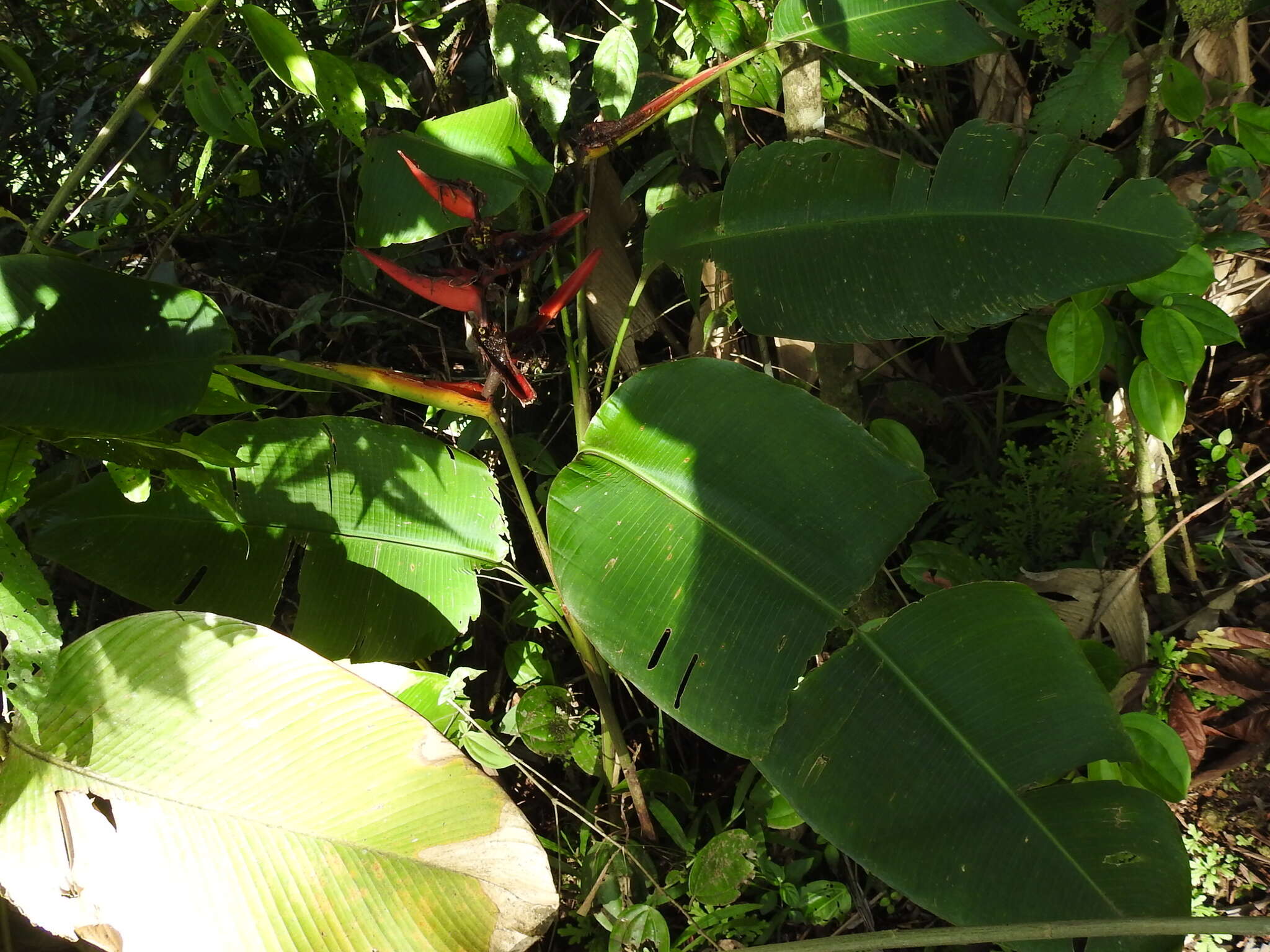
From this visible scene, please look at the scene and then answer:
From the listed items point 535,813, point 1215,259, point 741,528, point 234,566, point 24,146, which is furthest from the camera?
point 24,146

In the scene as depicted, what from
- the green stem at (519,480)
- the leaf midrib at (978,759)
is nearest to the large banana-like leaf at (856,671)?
the leaf midrib at (978,759)

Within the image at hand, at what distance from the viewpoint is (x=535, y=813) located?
1.50 m

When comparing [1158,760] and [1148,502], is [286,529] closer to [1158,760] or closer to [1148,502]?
[1158,760]

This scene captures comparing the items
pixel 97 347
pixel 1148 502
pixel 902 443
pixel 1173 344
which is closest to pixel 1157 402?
pixel 1173 344

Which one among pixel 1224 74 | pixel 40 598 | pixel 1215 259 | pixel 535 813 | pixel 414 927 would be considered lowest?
pixel 535 813

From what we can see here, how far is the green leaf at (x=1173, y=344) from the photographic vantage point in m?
1.05

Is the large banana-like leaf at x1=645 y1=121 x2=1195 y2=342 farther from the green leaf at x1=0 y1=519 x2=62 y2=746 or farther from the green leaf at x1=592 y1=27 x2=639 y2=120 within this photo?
the green leaf at x1=0 y1=519 x2=62 y2=746

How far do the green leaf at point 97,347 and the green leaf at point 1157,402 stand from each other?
1.20 m

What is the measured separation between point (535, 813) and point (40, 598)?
944 mm

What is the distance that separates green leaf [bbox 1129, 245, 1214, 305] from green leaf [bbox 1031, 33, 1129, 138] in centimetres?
22

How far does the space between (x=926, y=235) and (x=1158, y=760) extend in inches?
27.9

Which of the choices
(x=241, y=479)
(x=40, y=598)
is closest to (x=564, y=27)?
(x=241, y=479)

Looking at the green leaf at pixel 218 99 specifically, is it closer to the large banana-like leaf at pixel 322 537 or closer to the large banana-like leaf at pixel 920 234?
the large banana-like leaf at pixel 322 537

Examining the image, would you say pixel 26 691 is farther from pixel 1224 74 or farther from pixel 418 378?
pixel 1224 74
